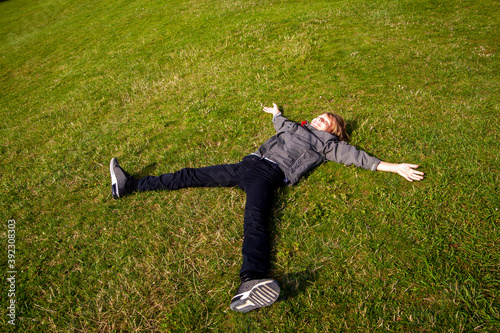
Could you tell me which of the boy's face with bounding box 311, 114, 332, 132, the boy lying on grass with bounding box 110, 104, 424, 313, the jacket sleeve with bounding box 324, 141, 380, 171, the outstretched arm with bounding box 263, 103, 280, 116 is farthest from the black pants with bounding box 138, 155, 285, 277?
the outstretched arm with bounding box 263, 103, 280, 116

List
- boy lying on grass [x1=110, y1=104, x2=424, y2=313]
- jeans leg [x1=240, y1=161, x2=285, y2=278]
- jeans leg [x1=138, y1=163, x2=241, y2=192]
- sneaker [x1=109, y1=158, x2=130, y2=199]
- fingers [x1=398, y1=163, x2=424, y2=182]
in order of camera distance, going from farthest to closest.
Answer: sneaker [x1=109, y1=158, x2=130, y2=199], jeans leg [x1=138, y1=163, x2=241, y2=192], fingers [x1=398, y1=163, x2=424, y2=182], boy lying on grass [x1=110, y1=104, x2=424, y2=313], jeans leg [x1=240, y1=161, x2=285, y2=278]

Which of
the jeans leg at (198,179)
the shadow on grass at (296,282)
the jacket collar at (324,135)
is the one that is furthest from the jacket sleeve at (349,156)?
the shadow on grass at (296,282)

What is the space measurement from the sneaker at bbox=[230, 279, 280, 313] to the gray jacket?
2.17 m

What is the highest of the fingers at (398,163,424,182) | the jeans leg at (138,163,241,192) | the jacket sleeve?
the jeans leg at (138,163,241,192)

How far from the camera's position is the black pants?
12.8ft

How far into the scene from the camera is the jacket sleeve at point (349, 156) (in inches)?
199

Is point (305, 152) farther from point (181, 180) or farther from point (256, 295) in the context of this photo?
point (256, 295)

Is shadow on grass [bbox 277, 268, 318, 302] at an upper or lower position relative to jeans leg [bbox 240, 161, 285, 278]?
lower

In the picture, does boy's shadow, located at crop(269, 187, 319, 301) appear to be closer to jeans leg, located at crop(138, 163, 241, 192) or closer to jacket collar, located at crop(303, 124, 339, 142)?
jeans leg, located at crop(138, 163, 241, 192)

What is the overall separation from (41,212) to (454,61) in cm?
1175

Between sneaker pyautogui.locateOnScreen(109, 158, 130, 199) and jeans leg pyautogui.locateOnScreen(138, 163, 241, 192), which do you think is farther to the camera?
sneaker pyautogui.locateOnScreen(109, 158, 130, 199)

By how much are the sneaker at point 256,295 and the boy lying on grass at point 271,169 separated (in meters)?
0.81

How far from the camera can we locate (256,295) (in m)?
3.30

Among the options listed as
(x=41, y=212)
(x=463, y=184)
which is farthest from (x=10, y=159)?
(x=463, y=184)
